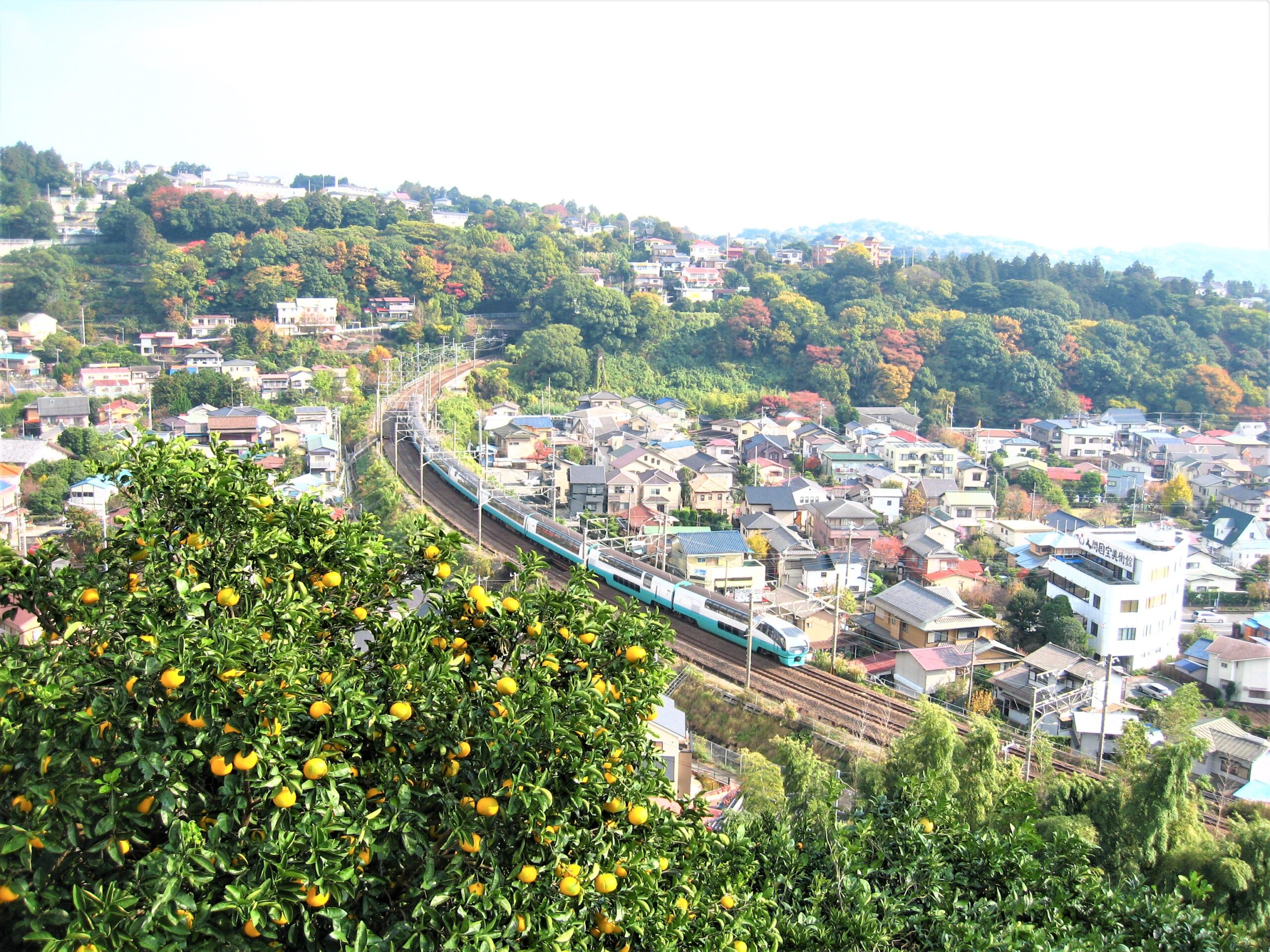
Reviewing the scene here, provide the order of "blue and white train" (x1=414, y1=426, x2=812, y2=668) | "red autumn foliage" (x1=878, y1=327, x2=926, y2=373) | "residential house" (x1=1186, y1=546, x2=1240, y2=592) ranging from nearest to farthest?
1. "blue and white train" (x1=414, y1=426, x2=812, y2=668)
2. "residential house" (x1=1186, y1=546, x2=1240, y2=592)
3. "red autumn foliage" (x1=878, y1=327, x2=926, y2=373)

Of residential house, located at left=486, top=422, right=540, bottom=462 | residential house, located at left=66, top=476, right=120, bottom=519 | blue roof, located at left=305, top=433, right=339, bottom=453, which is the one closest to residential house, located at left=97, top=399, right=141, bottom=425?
blue roof, located at left=305, top=433, right=339, bottom=453

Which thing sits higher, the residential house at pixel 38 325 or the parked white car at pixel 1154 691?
the residential house at pixel 38 325

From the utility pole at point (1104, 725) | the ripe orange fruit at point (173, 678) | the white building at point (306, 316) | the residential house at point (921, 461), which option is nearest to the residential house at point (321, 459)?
the white building at point (306, 316)

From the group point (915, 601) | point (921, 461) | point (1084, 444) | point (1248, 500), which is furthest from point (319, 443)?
point (1248, 500)

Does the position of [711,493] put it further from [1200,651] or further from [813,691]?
[1200,651]

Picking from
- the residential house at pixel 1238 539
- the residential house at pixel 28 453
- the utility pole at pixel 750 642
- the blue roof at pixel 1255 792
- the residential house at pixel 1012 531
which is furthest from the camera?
the residential house at pixel 1238 539

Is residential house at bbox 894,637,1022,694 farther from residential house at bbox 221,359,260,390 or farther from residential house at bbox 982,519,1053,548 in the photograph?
residential house at bbox 221,359,260,390

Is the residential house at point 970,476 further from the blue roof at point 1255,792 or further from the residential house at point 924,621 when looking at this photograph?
the blue roof at point 1255,792
